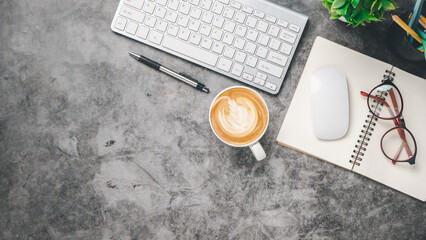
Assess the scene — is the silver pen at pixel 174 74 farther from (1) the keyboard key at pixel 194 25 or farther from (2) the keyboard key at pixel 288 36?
(2) the keyboard key at pixel 288 36

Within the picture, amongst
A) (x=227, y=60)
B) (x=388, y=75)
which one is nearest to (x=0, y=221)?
(x=227, y=60)

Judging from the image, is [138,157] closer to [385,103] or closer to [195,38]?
[195,38]

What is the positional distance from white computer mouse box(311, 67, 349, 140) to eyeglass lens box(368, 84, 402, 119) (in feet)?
0.28

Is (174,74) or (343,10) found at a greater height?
(343,10)

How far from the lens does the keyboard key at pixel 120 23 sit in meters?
0.87

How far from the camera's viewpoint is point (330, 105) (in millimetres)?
829

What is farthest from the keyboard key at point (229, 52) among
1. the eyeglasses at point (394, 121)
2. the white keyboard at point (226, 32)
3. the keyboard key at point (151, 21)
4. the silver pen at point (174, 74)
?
the eyeglasses at point (394, 121)

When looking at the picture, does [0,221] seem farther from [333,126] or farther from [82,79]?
[333,126]

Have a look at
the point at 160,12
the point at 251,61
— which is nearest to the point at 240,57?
the point at 251,61

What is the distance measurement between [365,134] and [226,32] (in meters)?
0.45

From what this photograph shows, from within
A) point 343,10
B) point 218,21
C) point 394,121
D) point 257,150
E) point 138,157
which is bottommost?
point 138,157

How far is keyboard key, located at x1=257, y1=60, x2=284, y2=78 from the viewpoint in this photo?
849mm

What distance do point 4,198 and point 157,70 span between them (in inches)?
21.3

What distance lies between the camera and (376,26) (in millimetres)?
881
